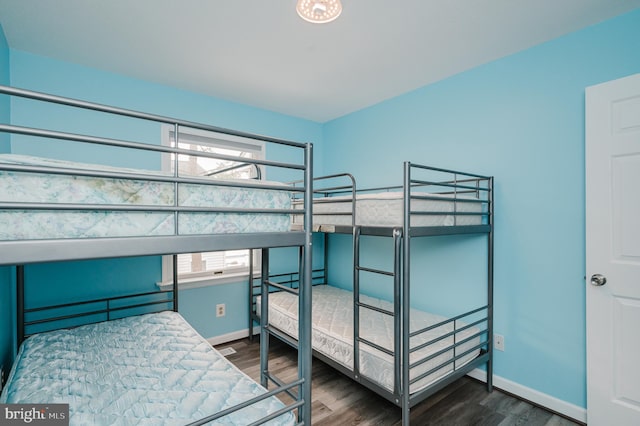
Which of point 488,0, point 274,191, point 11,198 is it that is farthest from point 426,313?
point 11,198

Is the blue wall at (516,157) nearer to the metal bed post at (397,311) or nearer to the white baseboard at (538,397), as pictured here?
the white baseboard at (538,397)

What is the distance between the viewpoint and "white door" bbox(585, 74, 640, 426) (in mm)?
1677

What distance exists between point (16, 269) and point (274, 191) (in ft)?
6.70

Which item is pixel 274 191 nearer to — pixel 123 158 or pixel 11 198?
pixel 11 198

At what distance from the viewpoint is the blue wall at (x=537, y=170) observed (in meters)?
1.93

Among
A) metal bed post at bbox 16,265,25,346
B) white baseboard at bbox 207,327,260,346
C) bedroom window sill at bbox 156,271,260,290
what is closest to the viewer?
metal bed post at bbox 16,265,25,346

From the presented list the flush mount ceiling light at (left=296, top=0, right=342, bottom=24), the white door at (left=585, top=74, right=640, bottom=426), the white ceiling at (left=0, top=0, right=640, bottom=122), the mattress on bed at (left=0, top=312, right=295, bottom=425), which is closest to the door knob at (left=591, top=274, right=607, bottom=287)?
the white door at (left=585, top=74, right=640, bottom=426)

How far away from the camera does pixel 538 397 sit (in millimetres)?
2084

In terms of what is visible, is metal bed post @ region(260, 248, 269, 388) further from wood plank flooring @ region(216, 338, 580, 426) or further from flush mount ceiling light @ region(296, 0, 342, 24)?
flush mount ceiling light @ region(296, 0, 342, 24)

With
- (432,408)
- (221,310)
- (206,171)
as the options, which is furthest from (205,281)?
(432,408)

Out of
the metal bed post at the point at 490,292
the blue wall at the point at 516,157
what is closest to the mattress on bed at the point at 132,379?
the blue wall at the point at 516,157

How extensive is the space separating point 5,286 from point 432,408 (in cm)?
285

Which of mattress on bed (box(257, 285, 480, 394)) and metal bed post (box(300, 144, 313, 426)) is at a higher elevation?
metal bed post (box(300, 144, 313, 426))

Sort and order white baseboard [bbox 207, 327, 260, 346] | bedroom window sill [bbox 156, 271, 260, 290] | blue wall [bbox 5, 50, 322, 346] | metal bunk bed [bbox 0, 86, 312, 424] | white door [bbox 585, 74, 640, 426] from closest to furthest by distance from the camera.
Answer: metal bunk bed [bbox 0, 86, 312, 424] → white door [bbox 585, 74, 640, 426] → blue wall [bbox 5, 50, 322, 346] → bedroom window sill [bbox 156, 271, 260, 290] → white baseboard [bbox 207, 327, 260, 346]
